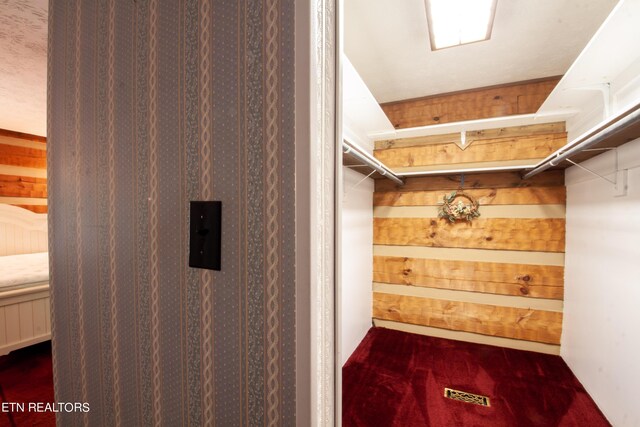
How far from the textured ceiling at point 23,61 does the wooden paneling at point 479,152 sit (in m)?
2.72

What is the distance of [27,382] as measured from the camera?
6.79ft

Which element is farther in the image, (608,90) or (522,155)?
(522,155)

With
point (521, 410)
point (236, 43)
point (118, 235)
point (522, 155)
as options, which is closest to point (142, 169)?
point (118, 235)

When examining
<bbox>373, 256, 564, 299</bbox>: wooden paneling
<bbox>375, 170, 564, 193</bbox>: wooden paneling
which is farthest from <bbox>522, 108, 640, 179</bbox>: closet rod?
<bbox>373, 256, 564, 299</bbox>: wooden paneling

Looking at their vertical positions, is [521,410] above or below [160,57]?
below

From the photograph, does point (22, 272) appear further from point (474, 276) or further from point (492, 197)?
point (492, 197)

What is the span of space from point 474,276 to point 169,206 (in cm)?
283

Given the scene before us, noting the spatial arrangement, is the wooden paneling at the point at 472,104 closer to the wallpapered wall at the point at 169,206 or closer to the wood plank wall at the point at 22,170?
the wallpapered wall at the point at 169,206

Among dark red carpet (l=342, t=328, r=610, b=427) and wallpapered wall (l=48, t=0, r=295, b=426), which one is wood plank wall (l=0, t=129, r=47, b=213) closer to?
wallpapered wall (l=48, t=0, r=295, b=426)

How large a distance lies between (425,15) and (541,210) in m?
1.97

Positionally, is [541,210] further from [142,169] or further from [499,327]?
[142,169]

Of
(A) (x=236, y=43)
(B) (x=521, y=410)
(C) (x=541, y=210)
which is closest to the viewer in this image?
(A) (x=236, y=43)

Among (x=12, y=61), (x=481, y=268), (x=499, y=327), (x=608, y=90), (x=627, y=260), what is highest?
(x=12, y=61)

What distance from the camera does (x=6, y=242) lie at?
316 cm
